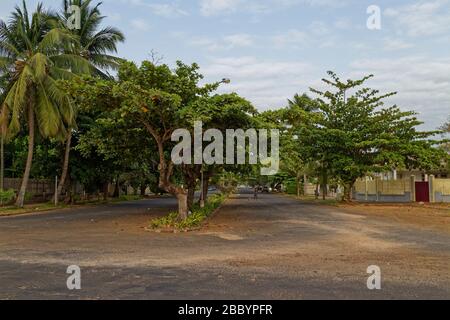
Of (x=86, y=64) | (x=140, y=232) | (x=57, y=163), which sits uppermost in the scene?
(x=86, y=64)

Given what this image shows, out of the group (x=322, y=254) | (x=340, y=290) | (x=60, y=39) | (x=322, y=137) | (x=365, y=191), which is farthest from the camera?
(x=365, y=191)

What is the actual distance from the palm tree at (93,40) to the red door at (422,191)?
23.3 m

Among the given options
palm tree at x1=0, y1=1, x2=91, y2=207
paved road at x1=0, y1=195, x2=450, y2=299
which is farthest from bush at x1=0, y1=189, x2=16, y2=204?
paved road at x1=0, y1=195, x2=450, y2=299

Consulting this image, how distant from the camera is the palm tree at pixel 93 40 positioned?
1161 inches

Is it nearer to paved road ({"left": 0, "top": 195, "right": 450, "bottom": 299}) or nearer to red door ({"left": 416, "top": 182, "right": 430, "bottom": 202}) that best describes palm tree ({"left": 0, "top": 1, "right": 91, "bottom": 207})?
paved road ({"left": 0, "top": 195, "right": 450, "bottom": 299})

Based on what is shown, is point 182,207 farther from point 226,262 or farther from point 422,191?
point 422,191

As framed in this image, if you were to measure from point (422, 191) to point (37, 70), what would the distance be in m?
27.4

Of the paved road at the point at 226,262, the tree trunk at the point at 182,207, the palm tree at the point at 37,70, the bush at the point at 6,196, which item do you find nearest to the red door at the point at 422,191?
the paved road at the point at 226,262

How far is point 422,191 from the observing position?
34688 mm

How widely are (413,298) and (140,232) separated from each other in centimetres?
975

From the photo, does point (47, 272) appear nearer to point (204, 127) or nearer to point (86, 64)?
point (204, 127)

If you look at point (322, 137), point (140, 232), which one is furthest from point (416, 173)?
point (140, 232)

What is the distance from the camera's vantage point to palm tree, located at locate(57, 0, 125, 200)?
29500 millimetres

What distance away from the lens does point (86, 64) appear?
26094 millimetres
